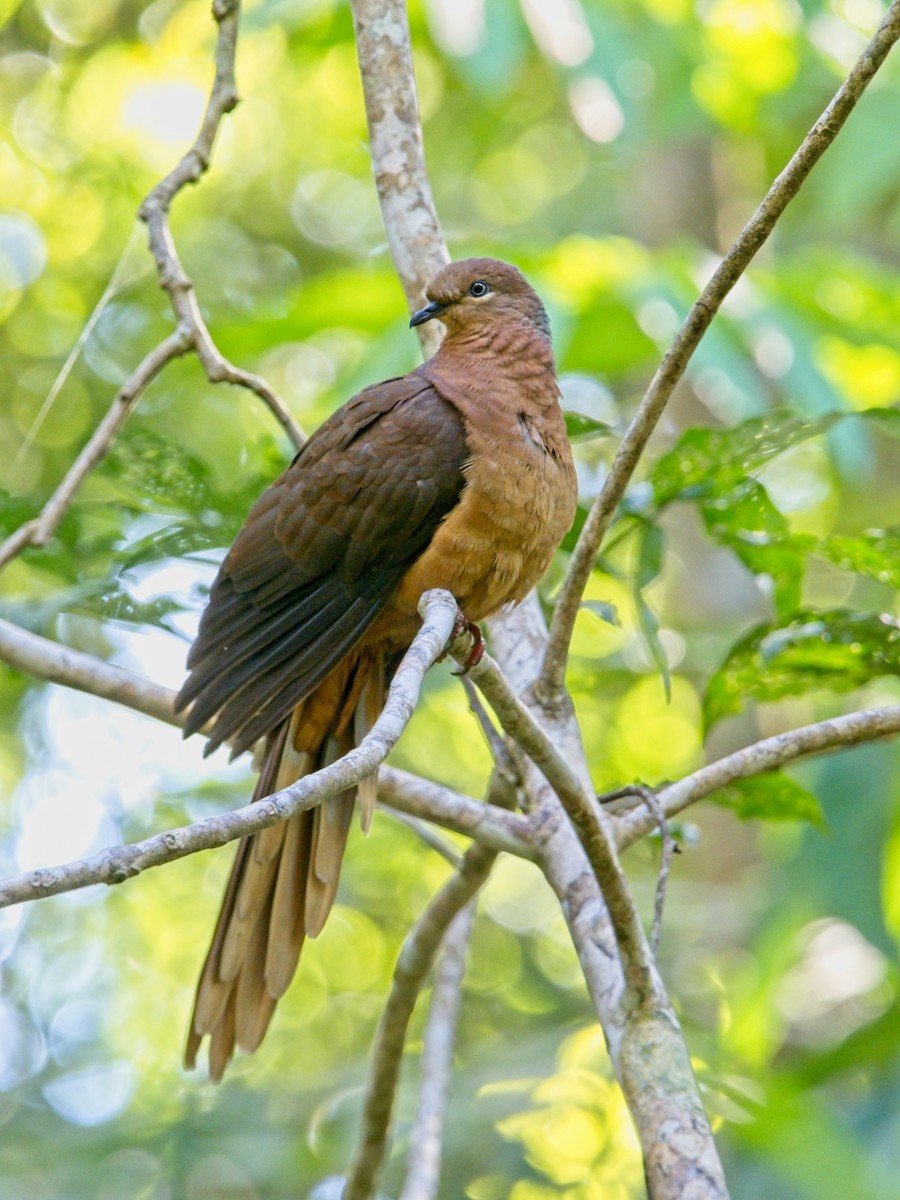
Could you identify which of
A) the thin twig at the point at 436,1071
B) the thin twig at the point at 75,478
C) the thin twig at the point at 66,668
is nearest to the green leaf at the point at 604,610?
the thin twig at the point at 436,1071

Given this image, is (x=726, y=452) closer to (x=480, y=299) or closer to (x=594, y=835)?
(x=480, y=299)

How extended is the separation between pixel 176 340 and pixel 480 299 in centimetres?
104

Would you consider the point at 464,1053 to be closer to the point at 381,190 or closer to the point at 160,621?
the point at 160,621

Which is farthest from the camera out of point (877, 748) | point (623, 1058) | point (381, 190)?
point (877, 748)

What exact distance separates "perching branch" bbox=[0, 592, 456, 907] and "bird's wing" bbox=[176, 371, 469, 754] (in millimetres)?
1343

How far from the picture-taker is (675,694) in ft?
28.0

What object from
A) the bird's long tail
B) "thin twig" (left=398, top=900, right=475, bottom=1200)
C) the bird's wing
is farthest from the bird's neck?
"thin twig" (left=398, top=900, right=475, bottom=1200)

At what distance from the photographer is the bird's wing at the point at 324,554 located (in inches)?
127

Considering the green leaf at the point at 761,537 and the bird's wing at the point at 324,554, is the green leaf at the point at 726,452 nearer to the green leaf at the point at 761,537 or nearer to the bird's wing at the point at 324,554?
the green leaf at the point at 761,537

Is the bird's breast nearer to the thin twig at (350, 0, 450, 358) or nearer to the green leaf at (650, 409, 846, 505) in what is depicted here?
the green leaf at (650, 409, 846, 505)

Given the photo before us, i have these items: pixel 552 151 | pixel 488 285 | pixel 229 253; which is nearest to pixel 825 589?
pixel 552 151

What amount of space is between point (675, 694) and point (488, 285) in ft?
16.6

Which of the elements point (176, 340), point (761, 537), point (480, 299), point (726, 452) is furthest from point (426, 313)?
point (761, 537)

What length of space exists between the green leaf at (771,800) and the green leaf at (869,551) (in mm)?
529
